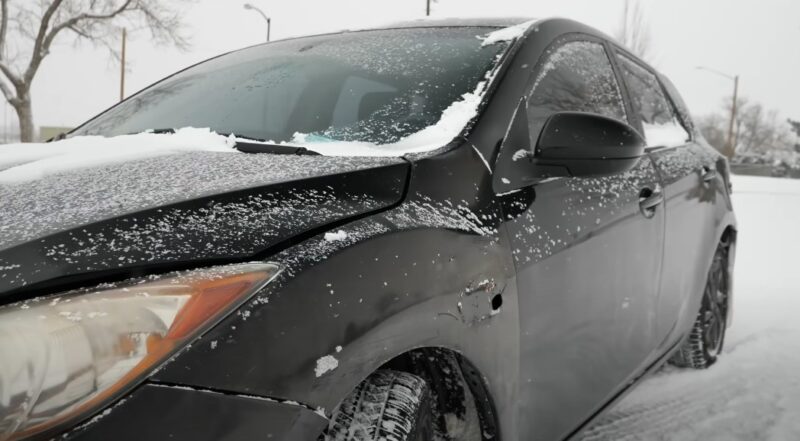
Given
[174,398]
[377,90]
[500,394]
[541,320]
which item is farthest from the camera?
[377,90]

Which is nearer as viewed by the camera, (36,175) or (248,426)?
(248,426)

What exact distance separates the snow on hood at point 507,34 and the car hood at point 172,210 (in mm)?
818

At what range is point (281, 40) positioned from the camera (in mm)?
2707

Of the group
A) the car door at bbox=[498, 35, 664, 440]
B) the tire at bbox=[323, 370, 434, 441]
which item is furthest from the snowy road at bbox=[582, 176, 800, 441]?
the tire at bbox=[323, 370, 434, 441]

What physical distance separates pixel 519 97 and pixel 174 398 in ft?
4.20

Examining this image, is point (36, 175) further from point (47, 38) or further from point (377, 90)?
point (47, 38)

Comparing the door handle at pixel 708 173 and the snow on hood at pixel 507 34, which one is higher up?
the snow on hood at pixel 507 34

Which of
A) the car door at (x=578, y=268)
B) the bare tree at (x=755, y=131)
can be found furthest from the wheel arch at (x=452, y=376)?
the bare tree at (x=755, y=131)

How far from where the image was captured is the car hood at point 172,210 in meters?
0.97

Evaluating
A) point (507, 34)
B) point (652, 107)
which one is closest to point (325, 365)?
point (507, 34)

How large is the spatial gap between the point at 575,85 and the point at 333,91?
2.69 ft

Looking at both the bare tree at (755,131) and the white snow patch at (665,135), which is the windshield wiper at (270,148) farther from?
the bare tree at (755,131)

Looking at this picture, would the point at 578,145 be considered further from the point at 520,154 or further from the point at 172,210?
the point at 172,210

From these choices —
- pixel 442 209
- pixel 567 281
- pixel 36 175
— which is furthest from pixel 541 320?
pixel 36 175
